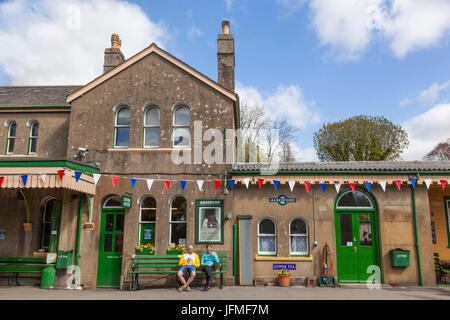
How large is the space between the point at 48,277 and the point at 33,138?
5875 millimetres

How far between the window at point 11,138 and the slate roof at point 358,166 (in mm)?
9384

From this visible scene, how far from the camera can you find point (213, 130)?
13297 mm

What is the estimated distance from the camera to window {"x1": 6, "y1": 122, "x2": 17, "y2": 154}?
15.1 m

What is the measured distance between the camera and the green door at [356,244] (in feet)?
41.0

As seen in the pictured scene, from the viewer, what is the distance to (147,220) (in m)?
13.0

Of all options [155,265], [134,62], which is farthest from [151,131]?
[155,265]

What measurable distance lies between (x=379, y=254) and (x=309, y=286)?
2.68m

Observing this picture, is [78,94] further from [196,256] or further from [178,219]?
[196,256]

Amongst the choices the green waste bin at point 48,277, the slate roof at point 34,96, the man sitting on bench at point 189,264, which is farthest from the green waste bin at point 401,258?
the slate roof at point 34,96

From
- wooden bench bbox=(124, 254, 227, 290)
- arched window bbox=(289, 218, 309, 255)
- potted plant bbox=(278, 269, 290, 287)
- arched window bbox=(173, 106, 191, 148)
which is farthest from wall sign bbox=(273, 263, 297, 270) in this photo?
arched window bbox=(173, 106, 191, 148)

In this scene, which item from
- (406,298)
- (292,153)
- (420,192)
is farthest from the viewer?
(292,153)

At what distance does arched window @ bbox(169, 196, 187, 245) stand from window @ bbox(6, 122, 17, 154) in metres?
7.53
